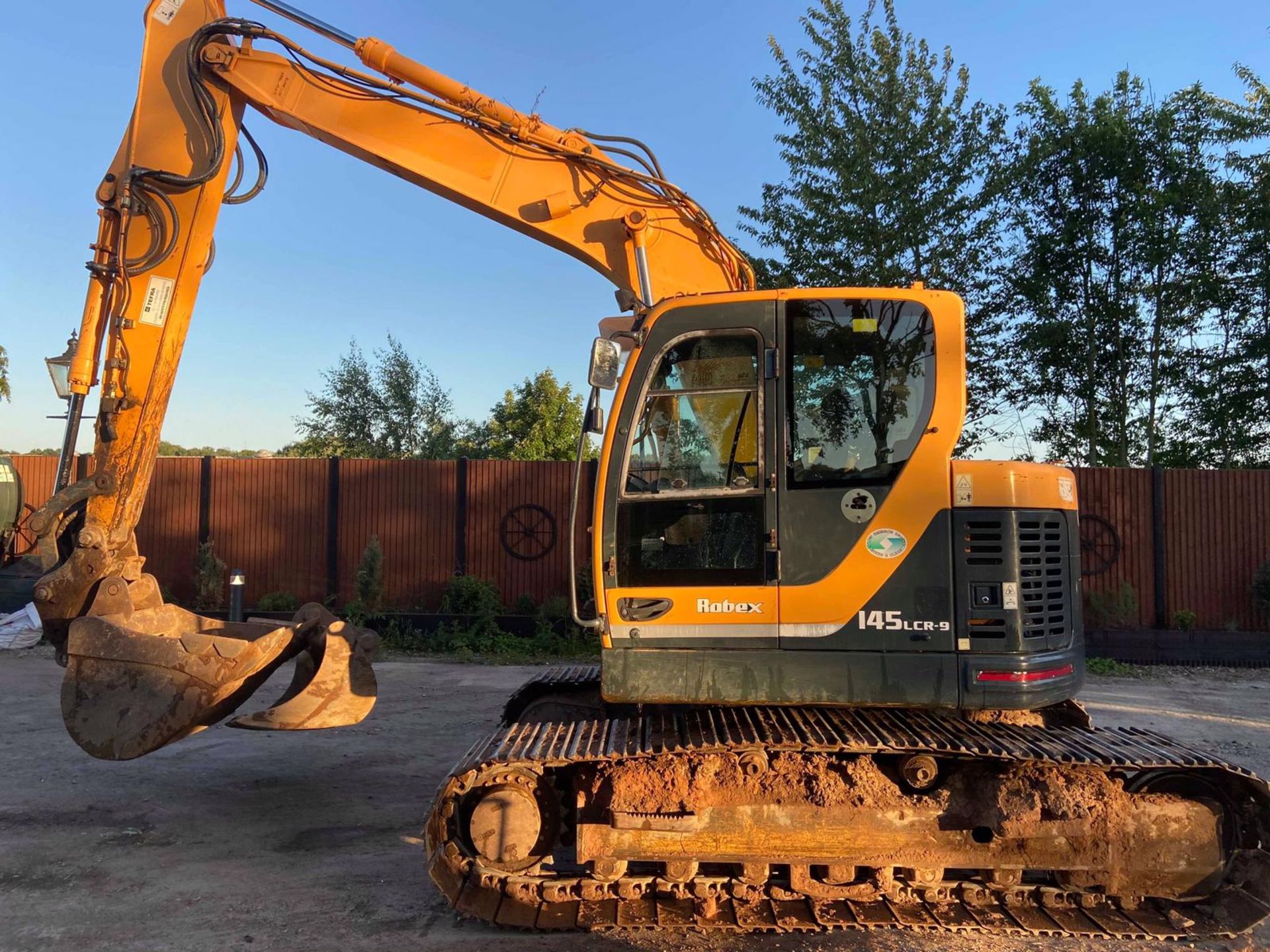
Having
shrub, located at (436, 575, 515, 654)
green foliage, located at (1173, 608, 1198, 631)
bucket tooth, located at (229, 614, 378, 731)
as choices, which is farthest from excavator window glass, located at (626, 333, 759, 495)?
green foliage, located at (1173, 608, 1198, 631)

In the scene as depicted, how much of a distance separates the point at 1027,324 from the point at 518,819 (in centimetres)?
1481

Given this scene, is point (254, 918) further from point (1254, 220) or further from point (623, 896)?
point (1254, 220)

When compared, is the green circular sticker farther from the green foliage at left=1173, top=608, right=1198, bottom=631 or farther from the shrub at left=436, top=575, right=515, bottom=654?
the green foliage at left=1173, top=608, right=1198, bottom=631

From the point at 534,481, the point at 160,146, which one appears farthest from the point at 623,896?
the point at 534,481

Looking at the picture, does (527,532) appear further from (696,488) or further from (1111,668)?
(696,488)

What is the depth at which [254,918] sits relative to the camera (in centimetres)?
381

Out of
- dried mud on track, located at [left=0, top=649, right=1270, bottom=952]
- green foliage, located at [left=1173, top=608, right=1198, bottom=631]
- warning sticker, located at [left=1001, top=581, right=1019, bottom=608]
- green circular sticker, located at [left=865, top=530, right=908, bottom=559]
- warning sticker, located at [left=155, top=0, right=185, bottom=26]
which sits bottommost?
dried mud on track, located at [left=0, top=649, right=1270, bottom=952]

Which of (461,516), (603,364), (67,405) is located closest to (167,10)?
(67,405)

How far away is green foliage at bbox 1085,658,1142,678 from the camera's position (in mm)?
10438

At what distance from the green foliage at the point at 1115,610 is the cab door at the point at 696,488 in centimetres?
1009

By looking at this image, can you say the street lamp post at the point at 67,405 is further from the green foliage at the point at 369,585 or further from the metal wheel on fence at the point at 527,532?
the metal wheel on fence at the point at 527,532

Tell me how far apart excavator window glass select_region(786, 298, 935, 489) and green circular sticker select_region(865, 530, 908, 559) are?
24cm

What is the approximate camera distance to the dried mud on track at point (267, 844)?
3658mm

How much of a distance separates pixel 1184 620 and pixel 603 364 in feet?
37.9
